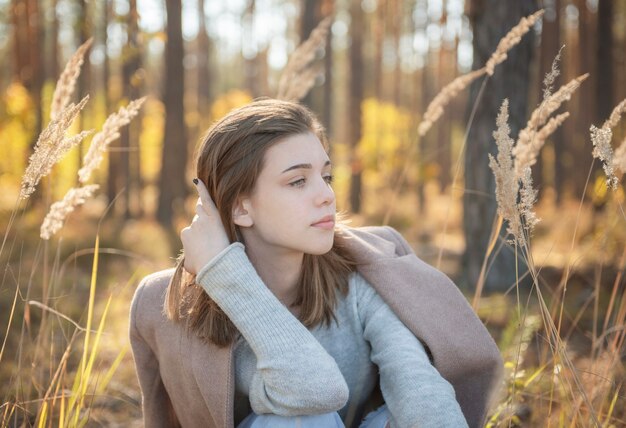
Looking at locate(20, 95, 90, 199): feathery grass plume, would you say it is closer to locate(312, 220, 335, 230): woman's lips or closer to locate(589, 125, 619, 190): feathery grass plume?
locate(312, 220, 335, 230): woman's lips

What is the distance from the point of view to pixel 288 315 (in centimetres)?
178

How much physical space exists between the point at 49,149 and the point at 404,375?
3.63 ft

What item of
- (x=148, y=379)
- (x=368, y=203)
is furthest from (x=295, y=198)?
(x=368, y=203)

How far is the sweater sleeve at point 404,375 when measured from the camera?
1.71 meters

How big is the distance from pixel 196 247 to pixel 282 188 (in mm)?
295

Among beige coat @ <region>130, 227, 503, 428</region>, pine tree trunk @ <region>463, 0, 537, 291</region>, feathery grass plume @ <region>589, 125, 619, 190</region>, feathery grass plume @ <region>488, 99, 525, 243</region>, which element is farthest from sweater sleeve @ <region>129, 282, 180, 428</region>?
pine tree trunk @ <region>463, 0, 537, 291</region>

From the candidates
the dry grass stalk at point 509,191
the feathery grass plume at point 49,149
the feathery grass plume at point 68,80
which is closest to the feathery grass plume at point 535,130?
the dry grass stalk at point 509,191

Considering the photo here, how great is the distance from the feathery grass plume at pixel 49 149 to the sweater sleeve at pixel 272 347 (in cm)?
48

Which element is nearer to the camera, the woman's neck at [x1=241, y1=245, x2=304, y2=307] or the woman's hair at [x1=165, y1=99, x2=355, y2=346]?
the woman's hair at [x1=165, y1=99, x2=355, y2=346]

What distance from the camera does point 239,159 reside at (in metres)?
1.90

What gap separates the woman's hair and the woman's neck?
0.03 metres

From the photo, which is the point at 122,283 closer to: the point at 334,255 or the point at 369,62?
the point at 334,255

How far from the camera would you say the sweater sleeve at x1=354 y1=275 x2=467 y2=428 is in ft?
5.62

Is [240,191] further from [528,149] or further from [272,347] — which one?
[528,149]
